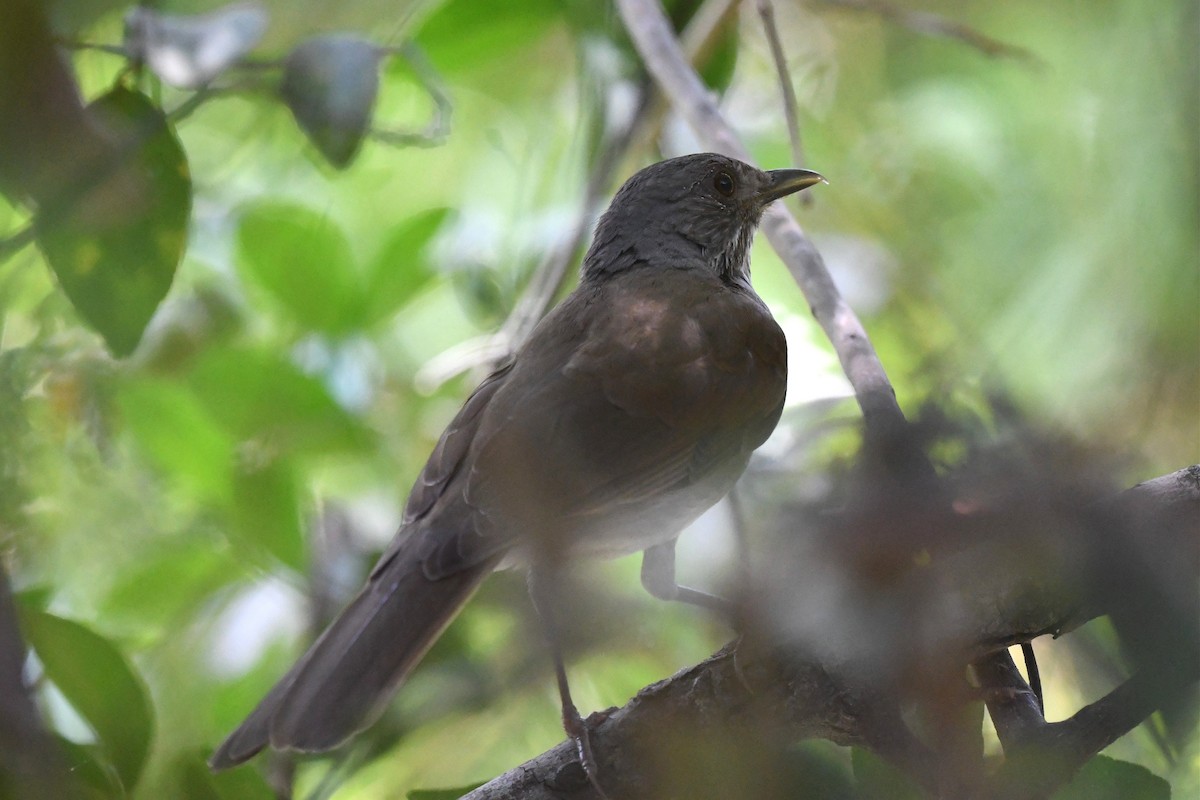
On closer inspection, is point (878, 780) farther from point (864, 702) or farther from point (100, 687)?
point (100, 687)

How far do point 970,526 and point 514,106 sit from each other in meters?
4.38

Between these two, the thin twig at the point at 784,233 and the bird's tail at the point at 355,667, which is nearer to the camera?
the bird's tail at the point at 355,667

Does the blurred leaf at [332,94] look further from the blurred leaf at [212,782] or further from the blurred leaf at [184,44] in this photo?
the blurred leaf at [212,782]

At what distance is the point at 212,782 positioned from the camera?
6.94ft

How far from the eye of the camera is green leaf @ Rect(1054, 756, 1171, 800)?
1354 mm

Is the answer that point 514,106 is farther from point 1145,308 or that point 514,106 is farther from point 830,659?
point 830,659

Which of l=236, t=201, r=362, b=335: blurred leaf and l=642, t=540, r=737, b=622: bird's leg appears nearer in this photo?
l=642, t=540, r=737, b=622: bird's leg

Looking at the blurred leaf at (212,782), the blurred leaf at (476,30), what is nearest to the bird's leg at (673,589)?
the blurred leaf at (212,782)

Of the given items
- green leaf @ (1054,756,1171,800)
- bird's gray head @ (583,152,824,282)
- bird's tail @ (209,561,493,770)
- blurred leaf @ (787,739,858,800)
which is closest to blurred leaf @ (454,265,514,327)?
A: bird's gray head @ (583,152,824,282)

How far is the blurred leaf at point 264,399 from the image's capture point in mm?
3279

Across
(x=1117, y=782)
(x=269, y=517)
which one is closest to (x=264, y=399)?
(x=269, y=517)

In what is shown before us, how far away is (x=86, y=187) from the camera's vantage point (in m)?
2.38

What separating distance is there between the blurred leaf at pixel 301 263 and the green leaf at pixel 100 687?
1.67 meters

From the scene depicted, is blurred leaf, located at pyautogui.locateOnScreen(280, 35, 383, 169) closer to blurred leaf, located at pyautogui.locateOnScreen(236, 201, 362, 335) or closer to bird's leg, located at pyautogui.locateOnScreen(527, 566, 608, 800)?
blurred leaf, located at pyautogui.locateOnScreen(236, 201, 362, 335)
